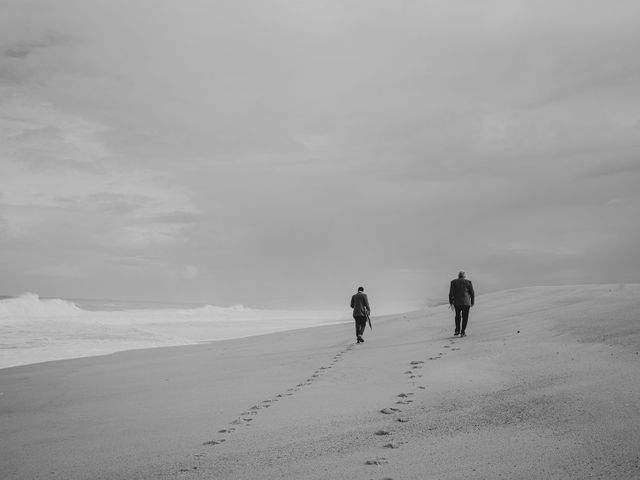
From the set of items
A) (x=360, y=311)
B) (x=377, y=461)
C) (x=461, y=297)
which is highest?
(x=461, y=297)

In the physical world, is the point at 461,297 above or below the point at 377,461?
above

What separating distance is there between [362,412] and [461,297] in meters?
8.25

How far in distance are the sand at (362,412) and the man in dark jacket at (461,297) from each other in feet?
2.40

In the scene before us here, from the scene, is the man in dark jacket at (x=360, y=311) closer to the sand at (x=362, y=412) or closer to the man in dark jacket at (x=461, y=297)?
the sand at (x=362, y=412)

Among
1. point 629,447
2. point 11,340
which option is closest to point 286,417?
point 629,447

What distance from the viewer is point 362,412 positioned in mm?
7074

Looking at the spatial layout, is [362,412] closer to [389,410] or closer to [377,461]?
[389,410]

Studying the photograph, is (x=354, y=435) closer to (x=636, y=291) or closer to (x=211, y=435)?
(x=211, y=435)

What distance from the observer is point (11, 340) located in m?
20.1

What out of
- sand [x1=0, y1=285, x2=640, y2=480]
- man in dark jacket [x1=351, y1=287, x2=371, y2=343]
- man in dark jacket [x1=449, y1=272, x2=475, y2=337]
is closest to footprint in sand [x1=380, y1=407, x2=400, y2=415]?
sand [x1=0, y1=285, x2=640, y2=480]

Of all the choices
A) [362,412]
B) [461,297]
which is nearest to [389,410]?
[362,412]

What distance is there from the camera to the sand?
16.6ft

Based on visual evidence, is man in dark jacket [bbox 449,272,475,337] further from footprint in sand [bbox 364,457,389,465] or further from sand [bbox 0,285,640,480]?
footprint in sand [bbox 364,457,389,465]

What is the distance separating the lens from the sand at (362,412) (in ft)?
16.6
